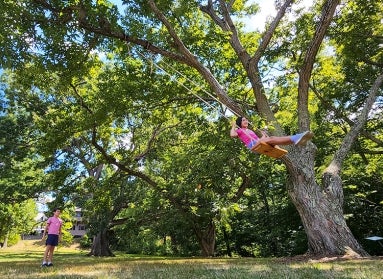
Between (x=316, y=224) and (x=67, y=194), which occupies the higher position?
(x=67, y=194)

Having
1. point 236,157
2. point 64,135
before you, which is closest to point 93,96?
point 64,135

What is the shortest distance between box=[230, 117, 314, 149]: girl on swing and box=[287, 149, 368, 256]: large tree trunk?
116 inches

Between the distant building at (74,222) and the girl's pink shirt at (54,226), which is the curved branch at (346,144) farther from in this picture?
the distant building at (74,222)

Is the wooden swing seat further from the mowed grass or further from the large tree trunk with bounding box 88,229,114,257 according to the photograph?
the large tree trunk with bounding box 88,229,114,257

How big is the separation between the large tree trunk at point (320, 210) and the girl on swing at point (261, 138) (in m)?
2.95

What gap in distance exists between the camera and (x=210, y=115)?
16.2 m

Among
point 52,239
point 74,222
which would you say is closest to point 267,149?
point 52,239

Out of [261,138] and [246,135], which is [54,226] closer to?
[246,135]

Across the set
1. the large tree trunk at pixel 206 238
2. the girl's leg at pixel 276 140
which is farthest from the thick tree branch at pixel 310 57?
the large tree trunk at pixel 206 238

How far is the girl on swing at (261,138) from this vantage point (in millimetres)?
7125

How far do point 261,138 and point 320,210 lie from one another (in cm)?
394

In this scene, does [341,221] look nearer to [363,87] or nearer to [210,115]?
[210,115]

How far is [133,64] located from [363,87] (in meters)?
10.7

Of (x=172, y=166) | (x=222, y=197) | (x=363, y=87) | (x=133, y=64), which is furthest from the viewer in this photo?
(x=172, y=166)
